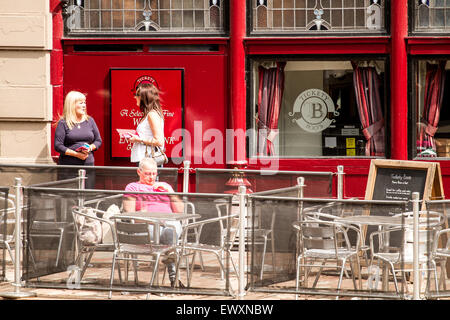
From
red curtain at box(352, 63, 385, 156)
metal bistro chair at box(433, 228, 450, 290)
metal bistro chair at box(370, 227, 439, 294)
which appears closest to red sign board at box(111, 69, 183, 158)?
red curtain at box(352, 63, 385, 156)

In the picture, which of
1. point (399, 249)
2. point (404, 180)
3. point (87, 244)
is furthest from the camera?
point (404, 180)

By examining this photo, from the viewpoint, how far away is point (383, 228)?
7.99m

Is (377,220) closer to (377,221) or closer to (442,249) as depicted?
(377,221)

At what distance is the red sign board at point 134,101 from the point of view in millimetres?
12492

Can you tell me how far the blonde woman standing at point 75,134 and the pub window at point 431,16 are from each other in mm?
4594

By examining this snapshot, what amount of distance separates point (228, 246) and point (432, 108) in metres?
5.43

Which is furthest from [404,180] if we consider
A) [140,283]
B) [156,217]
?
[140,283]

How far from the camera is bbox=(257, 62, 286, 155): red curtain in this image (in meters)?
12.6

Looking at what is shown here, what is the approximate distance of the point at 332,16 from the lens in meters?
12.4

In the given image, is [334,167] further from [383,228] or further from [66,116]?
[383,228]

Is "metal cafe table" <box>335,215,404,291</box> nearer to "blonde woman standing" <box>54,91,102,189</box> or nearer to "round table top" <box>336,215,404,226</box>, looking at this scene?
"round table top" <box>336,215,404,226</box>

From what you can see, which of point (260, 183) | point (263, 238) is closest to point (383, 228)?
point (263, 238)

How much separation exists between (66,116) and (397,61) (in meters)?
4.48

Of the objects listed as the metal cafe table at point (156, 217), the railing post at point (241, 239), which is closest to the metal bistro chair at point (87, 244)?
the metal cafe table at point (156, 217)
